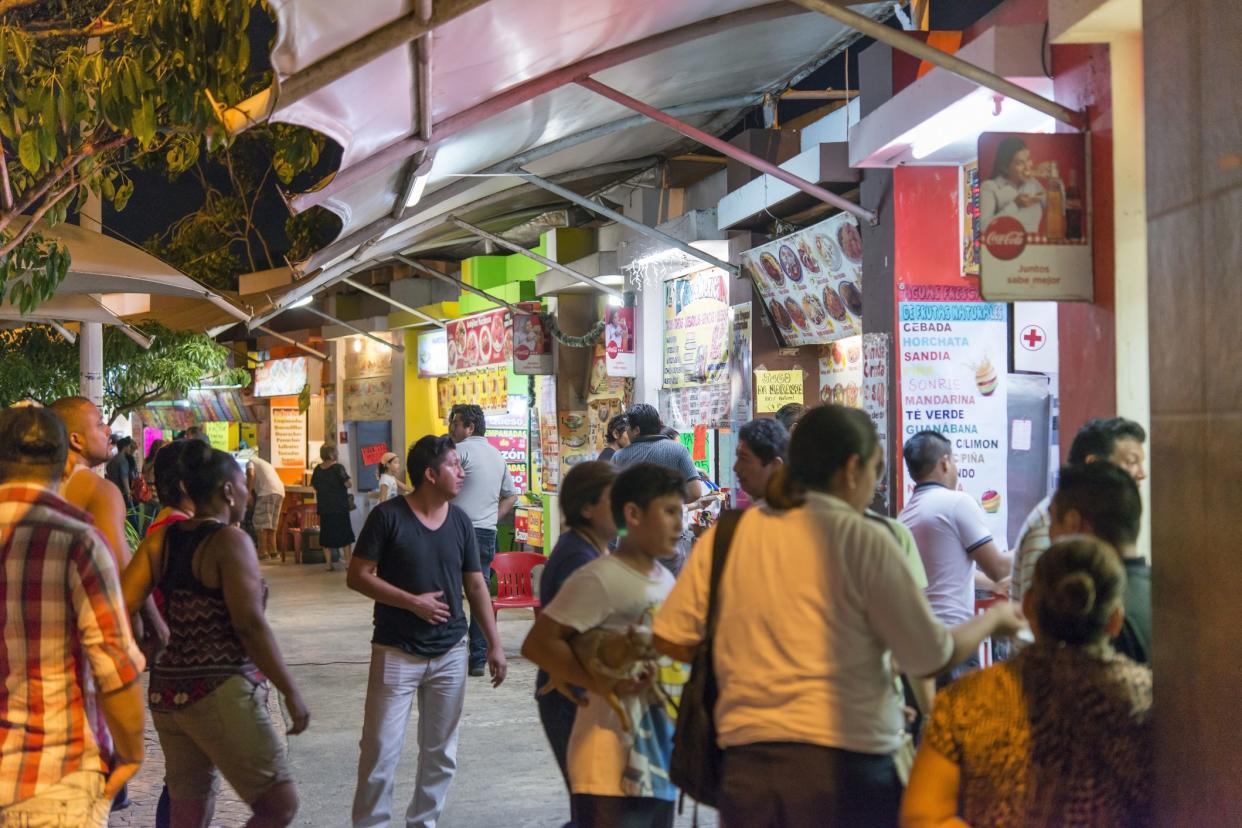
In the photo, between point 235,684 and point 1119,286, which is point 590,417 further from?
point 235,684

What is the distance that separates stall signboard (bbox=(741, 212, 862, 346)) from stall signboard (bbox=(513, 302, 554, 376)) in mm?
6382

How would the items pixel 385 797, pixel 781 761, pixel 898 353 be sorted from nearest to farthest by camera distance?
pixel 781 761 < pixel 385 797 < pixel 898 353

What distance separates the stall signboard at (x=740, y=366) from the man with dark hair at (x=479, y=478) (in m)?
2.55

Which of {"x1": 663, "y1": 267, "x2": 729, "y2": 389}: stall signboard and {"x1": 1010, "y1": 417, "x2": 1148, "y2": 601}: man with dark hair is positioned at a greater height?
{"x1": 663, "y1": 267, "x2": 729, "y2": 389}: stall signboard

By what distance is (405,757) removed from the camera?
833 cm

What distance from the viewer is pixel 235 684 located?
482 centimetres

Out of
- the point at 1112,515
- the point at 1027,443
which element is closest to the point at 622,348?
the point at 1027,443

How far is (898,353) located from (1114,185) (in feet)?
9.06

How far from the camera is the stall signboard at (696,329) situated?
1372 cm

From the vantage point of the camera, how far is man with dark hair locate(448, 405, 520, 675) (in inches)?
427

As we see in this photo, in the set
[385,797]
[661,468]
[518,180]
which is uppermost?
[518,180]

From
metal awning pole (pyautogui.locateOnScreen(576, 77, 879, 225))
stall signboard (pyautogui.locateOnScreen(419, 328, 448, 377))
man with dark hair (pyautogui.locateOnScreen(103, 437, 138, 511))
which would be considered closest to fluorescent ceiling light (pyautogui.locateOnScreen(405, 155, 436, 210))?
metal awning pole (pyautogui.locateOnScreen(576, 77, 879, 225))

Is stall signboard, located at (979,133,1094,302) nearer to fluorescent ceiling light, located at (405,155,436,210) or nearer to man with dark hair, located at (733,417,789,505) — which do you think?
man with dark hair, located at (733,417,789,505)

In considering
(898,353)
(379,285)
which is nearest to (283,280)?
(898,353)
